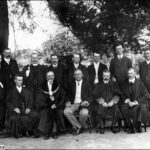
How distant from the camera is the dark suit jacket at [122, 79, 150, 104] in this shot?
7778 millimetres

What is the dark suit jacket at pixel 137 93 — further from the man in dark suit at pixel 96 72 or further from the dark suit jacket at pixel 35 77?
the dark suit jacket at pixel 35 77

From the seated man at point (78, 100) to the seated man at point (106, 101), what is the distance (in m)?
0.21

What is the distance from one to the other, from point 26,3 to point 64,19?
4.54ft

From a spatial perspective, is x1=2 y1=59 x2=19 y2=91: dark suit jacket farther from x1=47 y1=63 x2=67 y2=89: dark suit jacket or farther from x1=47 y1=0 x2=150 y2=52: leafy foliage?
x1=47 y1=0 x2=150 y2=52: leafy foliage

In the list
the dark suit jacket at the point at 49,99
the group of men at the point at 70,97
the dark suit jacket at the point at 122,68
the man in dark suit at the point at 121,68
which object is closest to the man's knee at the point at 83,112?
the group of men at the point at 70,97

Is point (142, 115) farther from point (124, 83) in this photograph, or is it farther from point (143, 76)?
point (143, 76)

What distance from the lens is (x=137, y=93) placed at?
780 cm

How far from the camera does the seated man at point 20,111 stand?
24.2ft

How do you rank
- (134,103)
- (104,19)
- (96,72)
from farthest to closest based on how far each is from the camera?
(104,19)
(96,72)
(134,103)

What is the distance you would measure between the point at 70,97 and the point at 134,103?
5.39 ft

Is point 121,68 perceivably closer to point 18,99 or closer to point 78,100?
point 78,100

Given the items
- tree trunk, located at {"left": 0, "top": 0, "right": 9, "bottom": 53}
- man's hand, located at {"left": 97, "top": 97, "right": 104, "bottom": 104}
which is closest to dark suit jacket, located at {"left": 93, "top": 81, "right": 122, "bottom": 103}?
man's hand, located at {"left": 97, "top": 97, "right": 104, "bottom": 104}

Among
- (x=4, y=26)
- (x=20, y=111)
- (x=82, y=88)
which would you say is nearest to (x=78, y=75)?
(x=82, y=88)

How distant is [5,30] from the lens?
10.5m
